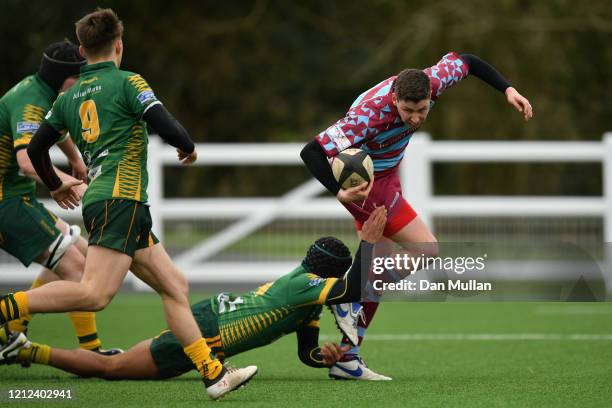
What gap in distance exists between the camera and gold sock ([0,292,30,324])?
611cm

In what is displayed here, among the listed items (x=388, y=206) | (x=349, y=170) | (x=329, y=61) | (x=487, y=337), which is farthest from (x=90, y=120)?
(x=329, y=61)

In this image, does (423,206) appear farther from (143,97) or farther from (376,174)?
(143,97)

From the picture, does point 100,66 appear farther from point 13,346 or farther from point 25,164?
point 13,346

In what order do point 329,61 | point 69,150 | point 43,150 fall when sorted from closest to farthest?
point 43,150 → point 69,150 → point 329,61

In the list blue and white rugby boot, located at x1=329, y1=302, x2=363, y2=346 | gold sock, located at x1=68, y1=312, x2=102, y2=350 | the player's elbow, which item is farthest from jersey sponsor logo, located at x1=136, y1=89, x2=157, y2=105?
gold sock, located at x1=68, y1=312, x2=102, y2=350

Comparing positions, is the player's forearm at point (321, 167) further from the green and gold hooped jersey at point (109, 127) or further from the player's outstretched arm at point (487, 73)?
the player's outstretched arm at point (487, 73)

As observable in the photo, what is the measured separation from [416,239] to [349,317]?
2.54 feet

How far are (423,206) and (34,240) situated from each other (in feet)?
21.7

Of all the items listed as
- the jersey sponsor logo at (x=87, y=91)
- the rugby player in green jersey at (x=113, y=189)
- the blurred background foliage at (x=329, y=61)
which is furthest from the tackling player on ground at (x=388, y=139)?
the blurred background foliage at (x=329, y=61)

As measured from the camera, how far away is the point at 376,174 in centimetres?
762

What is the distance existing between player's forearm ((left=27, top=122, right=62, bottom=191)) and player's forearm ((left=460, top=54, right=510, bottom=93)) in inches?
112

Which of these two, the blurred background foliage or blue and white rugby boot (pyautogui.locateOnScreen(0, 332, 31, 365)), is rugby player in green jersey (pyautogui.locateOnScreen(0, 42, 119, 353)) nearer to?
blue and white rugby boot (pyautogui.locateOnScreen(0, 332, 31, 365))

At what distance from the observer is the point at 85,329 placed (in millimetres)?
7703

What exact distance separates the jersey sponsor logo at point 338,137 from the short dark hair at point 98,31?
146 cm
